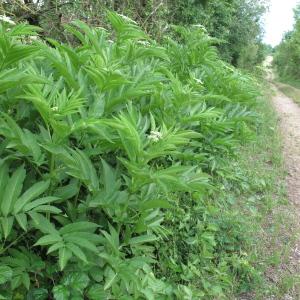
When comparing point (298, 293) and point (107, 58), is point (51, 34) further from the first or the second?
point (298, 293)

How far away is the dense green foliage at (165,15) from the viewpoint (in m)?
6.15

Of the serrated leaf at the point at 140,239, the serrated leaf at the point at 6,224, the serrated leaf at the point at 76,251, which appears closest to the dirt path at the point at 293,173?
the serrated leaf at the point at 140,239

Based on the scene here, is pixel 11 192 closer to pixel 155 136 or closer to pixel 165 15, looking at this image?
pixel 155 136

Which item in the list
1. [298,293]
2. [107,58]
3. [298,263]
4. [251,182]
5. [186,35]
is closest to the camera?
[107,58]

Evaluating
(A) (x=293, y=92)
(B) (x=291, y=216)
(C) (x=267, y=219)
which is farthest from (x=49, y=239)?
(A) (x=293, y=92)

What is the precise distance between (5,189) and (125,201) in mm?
621

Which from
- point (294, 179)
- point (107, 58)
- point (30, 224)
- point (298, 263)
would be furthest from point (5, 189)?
point (294, 179)

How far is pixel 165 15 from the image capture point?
427 inches

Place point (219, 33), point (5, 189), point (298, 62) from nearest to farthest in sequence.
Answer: point (5, 189), point (219, 33), point (298, 62)

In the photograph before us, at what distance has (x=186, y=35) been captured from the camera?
496cm

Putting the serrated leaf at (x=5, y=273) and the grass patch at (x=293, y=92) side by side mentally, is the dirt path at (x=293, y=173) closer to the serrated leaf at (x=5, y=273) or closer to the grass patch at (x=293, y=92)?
the serrated leaf at (x=5, y=273)

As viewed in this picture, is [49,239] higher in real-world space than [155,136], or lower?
lower

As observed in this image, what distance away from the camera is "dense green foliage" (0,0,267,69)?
242 inches

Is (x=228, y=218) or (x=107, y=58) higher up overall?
(x=107, y=58)
